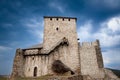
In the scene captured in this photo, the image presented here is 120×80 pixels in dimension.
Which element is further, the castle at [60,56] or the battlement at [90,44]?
the battlement at [90,44]

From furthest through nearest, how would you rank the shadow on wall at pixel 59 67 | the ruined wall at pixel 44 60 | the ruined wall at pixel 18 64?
the ruined wall at pixel 44 60 < the ruined wall at pixel 18 64 < the shadow on wall at pixel 59 67

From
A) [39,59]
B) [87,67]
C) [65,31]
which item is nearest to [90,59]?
[87,67]

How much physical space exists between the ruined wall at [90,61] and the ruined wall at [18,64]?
10.6 meters

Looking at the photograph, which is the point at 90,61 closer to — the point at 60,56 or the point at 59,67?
the point at 60,56

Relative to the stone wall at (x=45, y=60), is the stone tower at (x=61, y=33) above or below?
above

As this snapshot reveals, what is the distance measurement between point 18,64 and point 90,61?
12.3 meters

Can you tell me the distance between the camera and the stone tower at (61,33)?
22.6 m

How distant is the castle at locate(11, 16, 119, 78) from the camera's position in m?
21.1

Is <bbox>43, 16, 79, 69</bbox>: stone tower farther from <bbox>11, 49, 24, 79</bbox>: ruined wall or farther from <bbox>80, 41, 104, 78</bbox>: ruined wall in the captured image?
<bbox>11, 49, 24, 79</bbox>: ruined wall

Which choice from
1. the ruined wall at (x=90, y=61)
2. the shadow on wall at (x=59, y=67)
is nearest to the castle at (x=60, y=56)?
the ruined wall at (x=90, y=61)

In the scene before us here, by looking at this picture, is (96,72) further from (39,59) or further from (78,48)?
(39,59)

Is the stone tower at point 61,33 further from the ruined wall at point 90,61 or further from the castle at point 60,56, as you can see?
the ruined wall at point 90,61

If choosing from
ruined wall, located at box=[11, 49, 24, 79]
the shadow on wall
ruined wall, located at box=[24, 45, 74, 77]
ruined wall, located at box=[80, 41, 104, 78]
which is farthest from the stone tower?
ruined wall, located at box=[11, 49, 24, 79]

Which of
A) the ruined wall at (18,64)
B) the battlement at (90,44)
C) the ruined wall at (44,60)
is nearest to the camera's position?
the ruined wall at (18,64)
